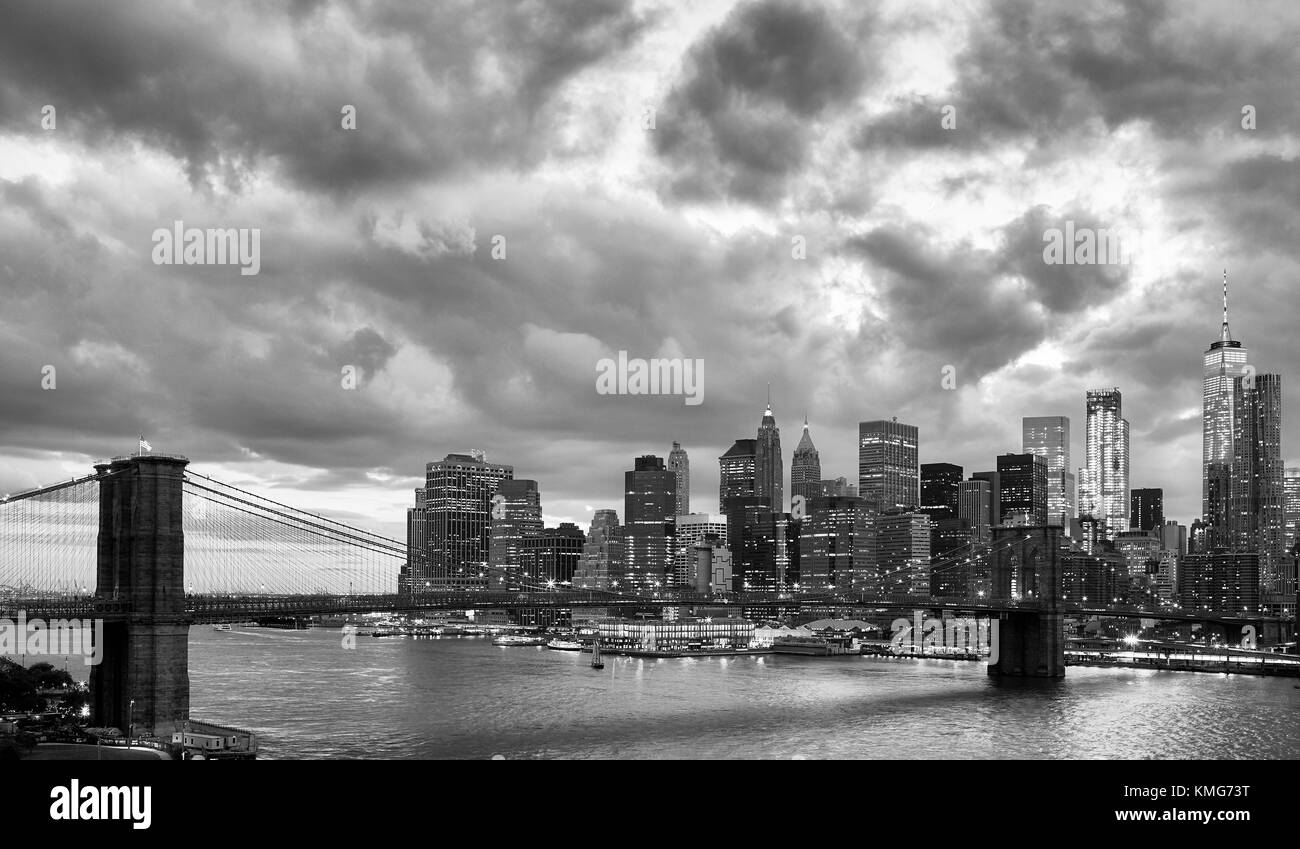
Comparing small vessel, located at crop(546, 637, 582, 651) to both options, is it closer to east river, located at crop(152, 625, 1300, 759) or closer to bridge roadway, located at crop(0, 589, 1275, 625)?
east river, located at crop(152, 625, 1300, 759)

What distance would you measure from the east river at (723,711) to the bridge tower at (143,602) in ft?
15.9

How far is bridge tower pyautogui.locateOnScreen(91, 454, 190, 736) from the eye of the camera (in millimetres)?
43000

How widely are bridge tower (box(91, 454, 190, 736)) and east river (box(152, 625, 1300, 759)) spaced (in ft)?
15.9

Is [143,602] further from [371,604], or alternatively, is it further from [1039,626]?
[1039,626]

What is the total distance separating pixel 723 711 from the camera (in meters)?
63.4

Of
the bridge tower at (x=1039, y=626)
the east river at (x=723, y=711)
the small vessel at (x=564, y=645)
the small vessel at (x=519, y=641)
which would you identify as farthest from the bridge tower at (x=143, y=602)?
the small vessel at (x=519, y=641)

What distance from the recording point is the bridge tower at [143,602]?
43.0m

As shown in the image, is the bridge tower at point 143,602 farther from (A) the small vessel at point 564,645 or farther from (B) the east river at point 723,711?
(A) the small vessel at point 564,645


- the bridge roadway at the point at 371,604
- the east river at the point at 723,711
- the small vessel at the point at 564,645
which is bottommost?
the small vessel at the point at 564,645

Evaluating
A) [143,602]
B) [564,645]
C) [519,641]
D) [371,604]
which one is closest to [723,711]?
[371,604]

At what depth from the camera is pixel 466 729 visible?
171 ft
